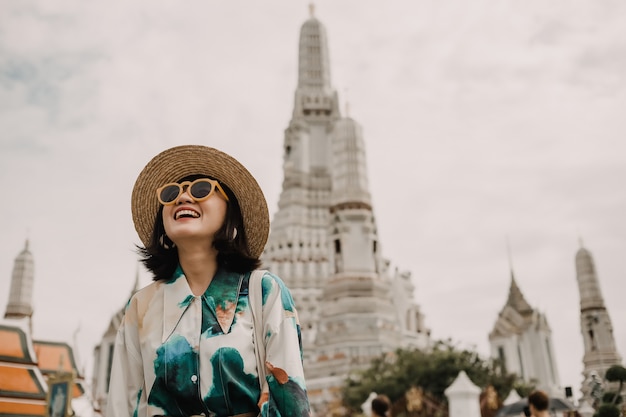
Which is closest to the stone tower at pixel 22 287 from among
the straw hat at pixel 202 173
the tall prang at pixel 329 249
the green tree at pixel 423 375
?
the tall prang at pixel 329 249

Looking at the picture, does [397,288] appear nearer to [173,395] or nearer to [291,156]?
[291,156]

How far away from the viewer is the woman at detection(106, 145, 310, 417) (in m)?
2.14

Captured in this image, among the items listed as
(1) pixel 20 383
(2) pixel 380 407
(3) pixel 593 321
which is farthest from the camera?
(3) pixel 593 321

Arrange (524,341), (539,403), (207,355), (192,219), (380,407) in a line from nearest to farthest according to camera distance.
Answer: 1. (207,355)
2. (192,219)
3. (539,403)
4. (380,407)
5. (524,341)

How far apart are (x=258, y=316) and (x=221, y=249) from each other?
1.07 feet

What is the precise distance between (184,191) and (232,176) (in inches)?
7.7

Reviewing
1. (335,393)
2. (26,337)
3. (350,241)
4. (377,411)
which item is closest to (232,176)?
(377,411)

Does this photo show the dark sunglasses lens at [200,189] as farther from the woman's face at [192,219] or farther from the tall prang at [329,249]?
the tall prang at [329,249]

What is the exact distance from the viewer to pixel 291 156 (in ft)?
141

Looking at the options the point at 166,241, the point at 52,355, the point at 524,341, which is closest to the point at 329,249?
the point at 52,355

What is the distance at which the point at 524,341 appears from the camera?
119ft

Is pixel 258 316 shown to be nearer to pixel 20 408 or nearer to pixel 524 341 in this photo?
pixel 20 408

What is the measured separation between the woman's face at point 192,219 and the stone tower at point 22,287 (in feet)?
94.7

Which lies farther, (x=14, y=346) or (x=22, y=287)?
(x=22, y=287)
